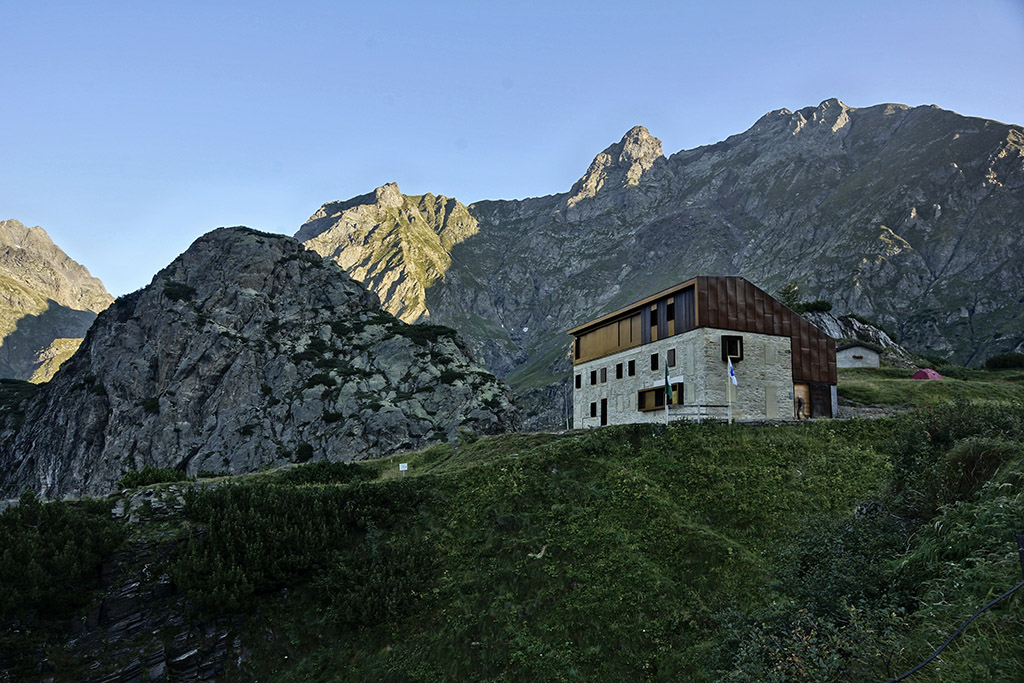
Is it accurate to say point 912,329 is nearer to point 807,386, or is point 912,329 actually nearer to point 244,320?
point 807,386

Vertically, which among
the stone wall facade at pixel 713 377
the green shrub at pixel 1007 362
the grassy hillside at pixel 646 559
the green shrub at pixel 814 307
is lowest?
the grassy hillside at pixel 646 559

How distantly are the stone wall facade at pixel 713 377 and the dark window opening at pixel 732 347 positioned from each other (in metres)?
0.26

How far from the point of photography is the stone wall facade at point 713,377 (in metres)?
37.8

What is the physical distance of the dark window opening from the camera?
1513 inches

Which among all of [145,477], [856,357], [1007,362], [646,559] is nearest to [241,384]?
[145,477]

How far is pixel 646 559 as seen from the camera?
20.6 meters

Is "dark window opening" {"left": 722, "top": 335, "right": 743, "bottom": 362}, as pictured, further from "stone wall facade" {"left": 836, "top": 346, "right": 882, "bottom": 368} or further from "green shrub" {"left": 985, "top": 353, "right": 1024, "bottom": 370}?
"green shrub" {"left": 985, "top": 353, "right": 1024, "bottom": 370}

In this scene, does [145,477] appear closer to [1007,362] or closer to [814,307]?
[814,307]

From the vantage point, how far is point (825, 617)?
11.2 m

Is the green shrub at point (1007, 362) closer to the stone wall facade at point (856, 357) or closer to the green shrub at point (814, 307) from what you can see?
the stone wall facade at point (856, 357)

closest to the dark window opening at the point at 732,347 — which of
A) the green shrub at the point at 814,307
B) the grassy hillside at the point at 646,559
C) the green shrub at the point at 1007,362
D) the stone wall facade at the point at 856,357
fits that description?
the grassy hillside at the point at 646,559

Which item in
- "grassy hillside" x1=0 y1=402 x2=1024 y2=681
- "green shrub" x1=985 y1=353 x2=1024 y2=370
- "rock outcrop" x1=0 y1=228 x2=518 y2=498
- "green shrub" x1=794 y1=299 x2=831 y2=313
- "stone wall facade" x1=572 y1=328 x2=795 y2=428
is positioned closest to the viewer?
"grassy hillside" x1=0 y1=402 x2=1024 y2=681

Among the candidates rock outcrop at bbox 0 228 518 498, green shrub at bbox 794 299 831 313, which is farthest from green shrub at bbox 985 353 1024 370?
rock outcrop at bbox 0 228 518 498

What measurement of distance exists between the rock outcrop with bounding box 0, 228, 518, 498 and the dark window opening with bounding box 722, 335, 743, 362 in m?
43.9
